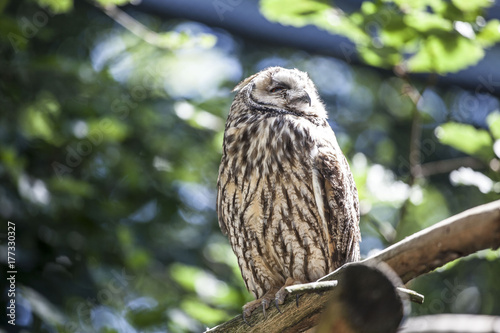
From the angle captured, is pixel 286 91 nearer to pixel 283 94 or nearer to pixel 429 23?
pixel 283 94

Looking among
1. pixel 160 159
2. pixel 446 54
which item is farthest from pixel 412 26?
pixel 160 159

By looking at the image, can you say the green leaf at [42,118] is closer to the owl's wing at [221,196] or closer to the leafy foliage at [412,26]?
the owl's wing at [221,196]

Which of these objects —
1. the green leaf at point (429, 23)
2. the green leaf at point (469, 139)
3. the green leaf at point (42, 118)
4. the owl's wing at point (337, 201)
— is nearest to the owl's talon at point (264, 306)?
the owl's wing at point (337, 201)

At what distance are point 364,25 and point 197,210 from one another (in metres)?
2.53

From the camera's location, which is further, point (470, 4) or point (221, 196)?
point (221, 196)

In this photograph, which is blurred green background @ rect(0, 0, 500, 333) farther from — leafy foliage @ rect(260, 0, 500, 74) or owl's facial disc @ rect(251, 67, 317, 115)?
owl's facial disc @ rect(251, 67, 317, 115)

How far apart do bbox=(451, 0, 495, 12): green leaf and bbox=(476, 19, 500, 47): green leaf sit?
3.2 inches

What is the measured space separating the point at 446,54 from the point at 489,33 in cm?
16

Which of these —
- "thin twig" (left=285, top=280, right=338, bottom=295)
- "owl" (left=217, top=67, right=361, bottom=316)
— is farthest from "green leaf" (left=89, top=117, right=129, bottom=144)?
"thin twig" (left=285, top=280, right=338, bottom=295)

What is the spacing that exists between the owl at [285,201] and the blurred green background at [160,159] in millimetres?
297

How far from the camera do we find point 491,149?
240cm

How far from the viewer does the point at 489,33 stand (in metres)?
2.35

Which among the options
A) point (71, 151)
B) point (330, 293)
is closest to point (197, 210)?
point (71, 151)

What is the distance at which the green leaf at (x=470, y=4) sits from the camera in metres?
2.28
